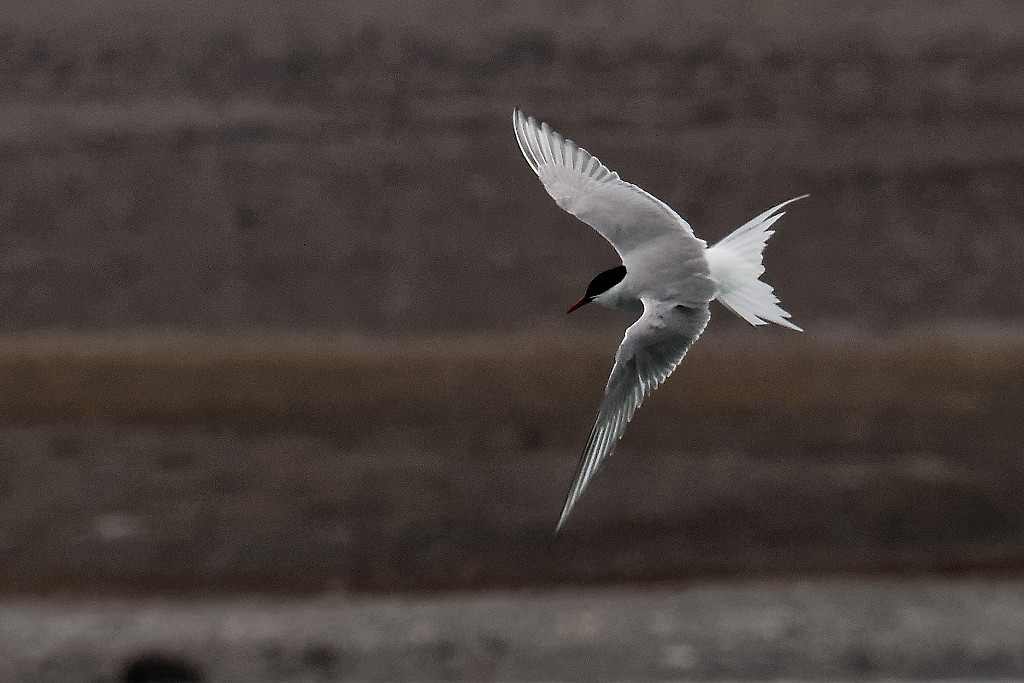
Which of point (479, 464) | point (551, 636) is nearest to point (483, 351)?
point (479, 464)

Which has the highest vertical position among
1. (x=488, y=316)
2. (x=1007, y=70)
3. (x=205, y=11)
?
(x=205, y=11)

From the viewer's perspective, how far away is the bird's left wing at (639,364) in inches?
139

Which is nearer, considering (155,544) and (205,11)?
(155,544)

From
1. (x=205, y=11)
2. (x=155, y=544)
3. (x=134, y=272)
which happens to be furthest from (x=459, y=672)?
(x=205, y=11)

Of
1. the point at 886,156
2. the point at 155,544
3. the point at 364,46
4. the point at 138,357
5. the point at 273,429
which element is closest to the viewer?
the point at 155,544

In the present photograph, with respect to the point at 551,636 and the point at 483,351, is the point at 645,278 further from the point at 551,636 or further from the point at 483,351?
the point at 483,351

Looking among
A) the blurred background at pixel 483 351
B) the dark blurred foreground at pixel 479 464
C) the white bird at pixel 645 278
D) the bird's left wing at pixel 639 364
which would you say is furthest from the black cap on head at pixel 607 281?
the dark blurred foreground at pixel 479 464

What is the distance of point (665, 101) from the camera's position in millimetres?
7359

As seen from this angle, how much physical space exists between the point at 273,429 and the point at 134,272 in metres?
1.42

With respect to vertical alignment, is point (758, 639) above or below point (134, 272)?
below

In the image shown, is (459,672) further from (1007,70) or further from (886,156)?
(1007,70)

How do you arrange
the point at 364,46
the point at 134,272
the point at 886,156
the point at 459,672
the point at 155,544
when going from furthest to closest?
the point at 364,46 < the point at 886,156 < the point at 134,272 < the point at 155,544 < the point at 459,672

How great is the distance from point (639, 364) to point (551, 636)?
146cm

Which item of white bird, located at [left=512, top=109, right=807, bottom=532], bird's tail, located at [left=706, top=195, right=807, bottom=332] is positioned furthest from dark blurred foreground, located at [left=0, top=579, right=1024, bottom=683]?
bird's tail, located at [left=706, top=195, right=807, bottom=332]
